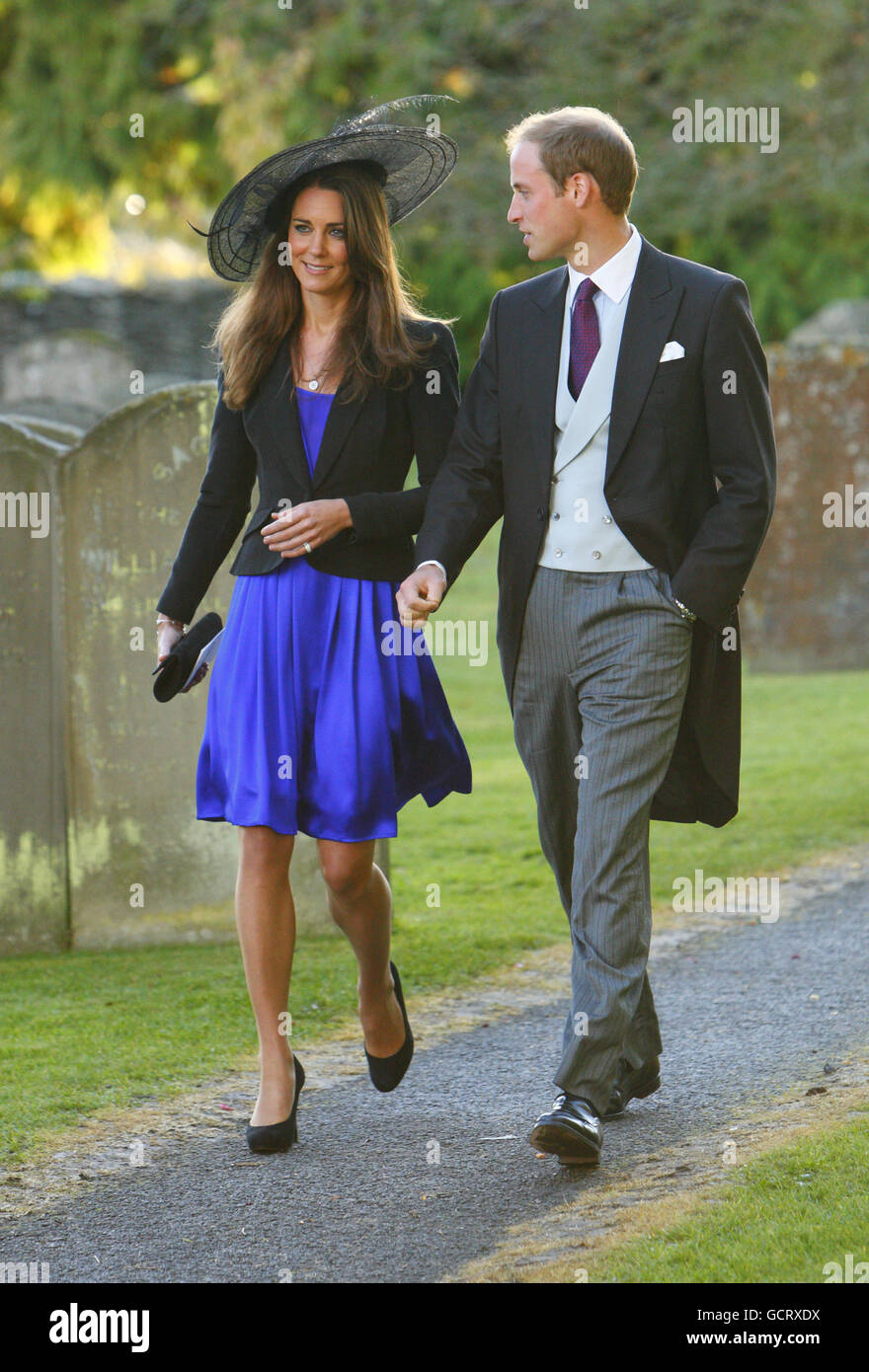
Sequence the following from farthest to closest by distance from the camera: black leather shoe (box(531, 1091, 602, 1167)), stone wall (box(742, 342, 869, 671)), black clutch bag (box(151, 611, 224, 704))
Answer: stone wall (box(742, 342, 869, 671))
black clutch bag (box(151, 611, 224, 704))
black leather shoe (box(531, 1091, 602, 1167))

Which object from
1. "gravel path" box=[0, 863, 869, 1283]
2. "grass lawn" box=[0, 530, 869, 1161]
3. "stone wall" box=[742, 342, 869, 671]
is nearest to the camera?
"gravel path" box=[0, 863, 869, 1283]

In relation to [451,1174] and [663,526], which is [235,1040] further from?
[663,526]

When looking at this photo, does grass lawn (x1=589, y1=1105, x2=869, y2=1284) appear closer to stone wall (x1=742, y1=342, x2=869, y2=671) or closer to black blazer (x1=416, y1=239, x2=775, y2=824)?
black blazer (x1=416, y1=239, x2=775, y2=824)

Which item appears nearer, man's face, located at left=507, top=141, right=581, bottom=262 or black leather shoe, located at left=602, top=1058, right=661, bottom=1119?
man's face, located at left=507, top=141, right=581, bottom=262

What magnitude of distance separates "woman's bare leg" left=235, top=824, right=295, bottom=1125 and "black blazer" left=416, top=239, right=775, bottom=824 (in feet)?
2.23

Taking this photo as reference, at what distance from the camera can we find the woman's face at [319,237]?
13.5 ft

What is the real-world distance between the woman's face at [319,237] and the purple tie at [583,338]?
0.57 metres

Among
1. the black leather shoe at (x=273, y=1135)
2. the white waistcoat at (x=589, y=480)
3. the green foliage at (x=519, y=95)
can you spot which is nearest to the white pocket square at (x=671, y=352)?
the white waistcoat at (x=589, y=480)

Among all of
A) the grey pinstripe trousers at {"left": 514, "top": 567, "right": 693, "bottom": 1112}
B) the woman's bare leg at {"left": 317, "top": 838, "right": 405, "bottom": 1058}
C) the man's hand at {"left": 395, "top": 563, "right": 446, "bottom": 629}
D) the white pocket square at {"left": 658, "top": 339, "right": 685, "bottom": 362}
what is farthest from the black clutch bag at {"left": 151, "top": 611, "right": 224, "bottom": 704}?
the white pocket square at {"left": 658, "top": 339, "right": 685, "bottom": 362}

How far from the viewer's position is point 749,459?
3.82m

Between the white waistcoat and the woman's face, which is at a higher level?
the woman's face

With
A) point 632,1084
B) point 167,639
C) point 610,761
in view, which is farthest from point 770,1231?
point 167,639

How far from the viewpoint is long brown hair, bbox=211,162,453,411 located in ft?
13.6

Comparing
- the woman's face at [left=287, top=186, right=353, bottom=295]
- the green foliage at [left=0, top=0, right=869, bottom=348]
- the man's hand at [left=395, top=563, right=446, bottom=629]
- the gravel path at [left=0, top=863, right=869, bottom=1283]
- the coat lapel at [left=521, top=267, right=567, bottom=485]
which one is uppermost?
the green foliage at [left=0, top=0, right=869, bottom=348]
